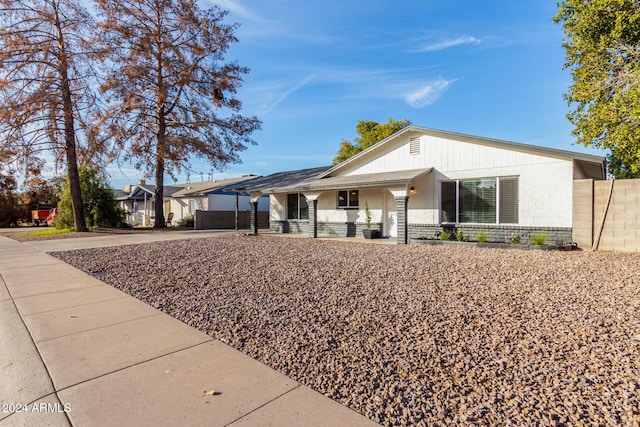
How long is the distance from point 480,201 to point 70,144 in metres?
20.3

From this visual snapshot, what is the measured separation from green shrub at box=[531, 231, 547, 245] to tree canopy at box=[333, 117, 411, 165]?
64.9ft

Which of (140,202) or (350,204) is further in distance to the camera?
(140,202)

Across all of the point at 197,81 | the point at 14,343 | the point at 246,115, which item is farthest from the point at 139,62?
the point at 14,343

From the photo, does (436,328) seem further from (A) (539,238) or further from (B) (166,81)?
(B) (166,81)

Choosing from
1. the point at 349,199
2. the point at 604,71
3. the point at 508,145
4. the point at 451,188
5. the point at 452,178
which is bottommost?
the point at 349,199

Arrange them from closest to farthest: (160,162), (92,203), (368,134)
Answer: (92,203)
(160,162)
(368,134)

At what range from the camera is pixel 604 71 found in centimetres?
1241

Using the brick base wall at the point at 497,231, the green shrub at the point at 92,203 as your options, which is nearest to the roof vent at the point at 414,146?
the brick base wall at the point at 497,231

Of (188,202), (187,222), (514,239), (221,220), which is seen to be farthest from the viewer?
(188,202)

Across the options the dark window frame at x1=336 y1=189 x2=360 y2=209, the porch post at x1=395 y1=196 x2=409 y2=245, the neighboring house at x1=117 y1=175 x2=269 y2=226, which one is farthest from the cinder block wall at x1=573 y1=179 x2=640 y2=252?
the neighboring house at x1=117 y1=175 x2=269 y2=226

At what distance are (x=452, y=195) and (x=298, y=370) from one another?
1012 cm

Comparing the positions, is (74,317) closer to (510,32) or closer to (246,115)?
(510,32)

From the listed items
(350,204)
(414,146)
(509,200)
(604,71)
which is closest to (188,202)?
(350,204)

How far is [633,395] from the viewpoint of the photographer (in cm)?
234
